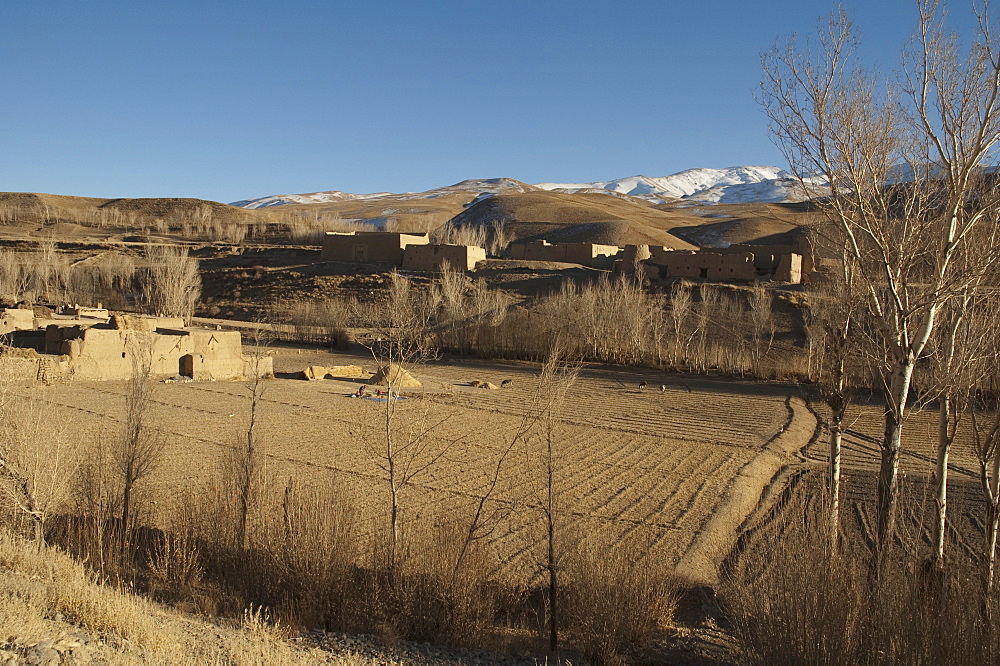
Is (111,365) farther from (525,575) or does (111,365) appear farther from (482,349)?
(482,349)

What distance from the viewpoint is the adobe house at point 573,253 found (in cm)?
4894

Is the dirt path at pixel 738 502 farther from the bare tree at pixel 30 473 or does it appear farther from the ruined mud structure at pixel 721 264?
the ruined mud structure at pixel 721 264

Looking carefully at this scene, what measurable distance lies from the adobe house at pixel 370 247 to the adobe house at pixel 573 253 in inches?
312

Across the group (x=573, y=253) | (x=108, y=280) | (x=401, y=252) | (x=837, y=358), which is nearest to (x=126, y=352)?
(x=837, y=358)

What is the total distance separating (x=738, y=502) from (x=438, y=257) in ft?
121

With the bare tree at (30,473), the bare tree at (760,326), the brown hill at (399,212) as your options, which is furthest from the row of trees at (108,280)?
the brown hill at (399,212)

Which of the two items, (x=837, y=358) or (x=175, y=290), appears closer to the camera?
(x=837, y=358)

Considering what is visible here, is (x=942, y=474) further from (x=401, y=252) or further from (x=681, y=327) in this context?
(x=401, y=252)

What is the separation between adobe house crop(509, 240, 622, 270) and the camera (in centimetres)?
4894

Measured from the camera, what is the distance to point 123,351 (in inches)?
803

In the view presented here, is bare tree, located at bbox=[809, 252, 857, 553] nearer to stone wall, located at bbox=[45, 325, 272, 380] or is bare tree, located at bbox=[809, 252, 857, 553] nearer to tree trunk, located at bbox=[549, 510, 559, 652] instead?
tree trunk, located at bbox=[549, 510, 559, 652]

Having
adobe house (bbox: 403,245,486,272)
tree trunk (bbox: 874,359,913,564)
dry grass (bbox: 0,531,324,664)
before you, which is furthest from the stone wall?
adobe house (bbox: 403,245,486,272)

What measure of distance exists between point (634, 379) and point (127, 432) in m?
23.4

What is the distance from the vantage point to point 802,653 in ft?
15.7
